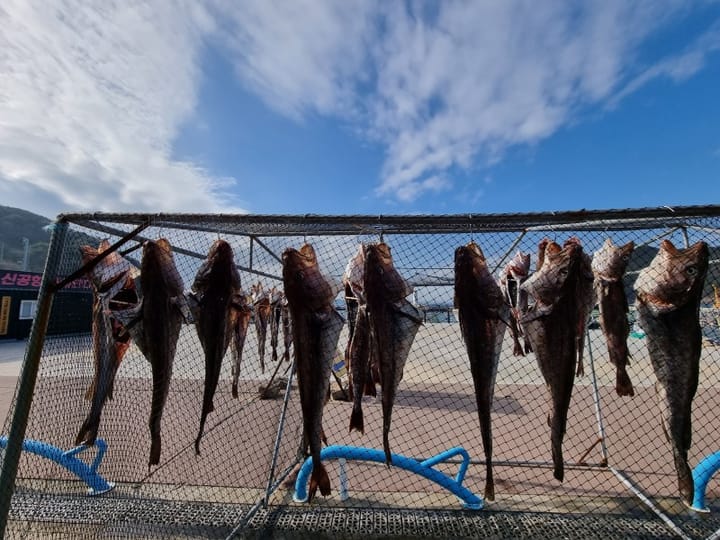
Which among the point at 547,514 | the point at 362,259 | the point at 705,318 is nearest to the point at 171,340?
the point at 362,259

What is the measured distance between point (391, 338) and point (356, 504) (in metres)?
2.61

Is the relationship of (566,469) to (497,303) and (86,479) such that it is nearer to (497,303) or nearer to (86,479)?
(497,303)

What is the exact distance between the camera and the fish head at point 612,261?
2.98m

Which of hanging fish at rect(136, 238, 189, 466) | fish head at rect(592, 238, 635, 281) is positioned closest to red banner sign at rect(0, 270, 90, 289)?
hanging fish at rect(136, 238, 189, 466)

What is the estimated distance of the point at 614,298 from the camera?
304 cm

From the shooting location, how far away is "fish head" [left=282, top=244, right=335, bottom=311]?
9.42 feet

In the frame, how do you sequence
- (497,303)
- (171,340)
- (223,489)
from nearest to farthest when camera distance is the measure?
(497,303)
(171,340)
(223,489)

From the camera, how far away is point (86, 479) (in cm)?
416

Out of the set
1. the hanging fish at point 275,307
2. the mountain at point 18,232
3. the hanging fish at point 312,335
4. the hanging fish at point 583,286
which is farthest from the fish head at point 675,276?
the mountain at point 18,232

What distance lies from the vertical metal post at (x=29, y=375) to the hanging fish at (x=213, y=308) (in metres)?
1.23

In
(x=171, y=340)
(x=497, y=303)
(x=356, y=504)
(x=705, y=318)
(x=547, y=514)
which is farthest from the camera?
(x=705, y=318)

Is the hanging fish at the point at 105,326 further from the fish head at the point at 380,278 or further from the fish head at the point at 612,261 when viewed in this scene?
the fish head at the point at 612,261

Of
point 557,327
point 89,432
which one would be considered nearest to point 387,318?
point 557,327

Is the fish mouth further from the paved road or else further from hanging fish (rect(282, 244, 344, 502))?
the paved road
